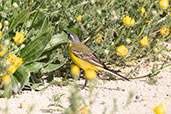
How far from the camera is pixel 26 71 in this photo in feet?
15.4

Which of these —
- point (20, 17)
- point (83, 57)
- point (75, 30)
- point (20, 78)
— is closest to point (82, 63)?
point (83, 57)

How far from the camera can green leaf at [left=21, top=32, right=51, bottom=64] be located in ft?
16.2

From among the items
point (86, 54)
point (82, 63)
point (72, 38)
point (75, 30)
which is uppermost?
point (75, 30)

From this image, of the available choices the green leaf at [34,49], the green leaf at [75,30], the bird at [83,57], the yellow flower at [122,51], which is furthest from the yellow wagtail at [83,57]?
the green leaf at [34,49]

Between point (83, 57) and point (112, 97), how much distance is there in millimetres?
796

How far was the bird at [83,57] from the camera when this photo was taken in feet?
17.2

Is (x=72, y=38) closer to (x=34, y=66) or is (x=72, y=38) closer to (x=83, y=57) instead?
(x=83, y=57)

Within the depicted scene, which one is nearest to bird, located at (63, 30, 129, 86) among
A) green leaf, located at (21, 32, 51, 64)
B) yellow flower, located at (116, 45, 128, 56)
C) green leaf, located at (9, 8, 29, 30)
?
yellow flower, located at (116, 45, 128, 56)

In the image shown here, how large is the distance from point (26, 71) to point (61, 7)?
4.53 ft

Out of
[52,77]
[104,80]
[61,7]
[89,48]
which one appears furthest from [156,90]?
[61,7]

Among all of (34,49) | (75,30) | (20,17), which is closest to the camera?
(20,17)

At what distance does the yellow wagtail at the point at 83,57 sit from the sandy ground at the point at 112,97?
0.35 m

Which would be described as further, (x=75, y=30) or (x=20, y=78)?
(x=75, y=30)

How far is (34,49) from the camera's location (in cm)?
500
